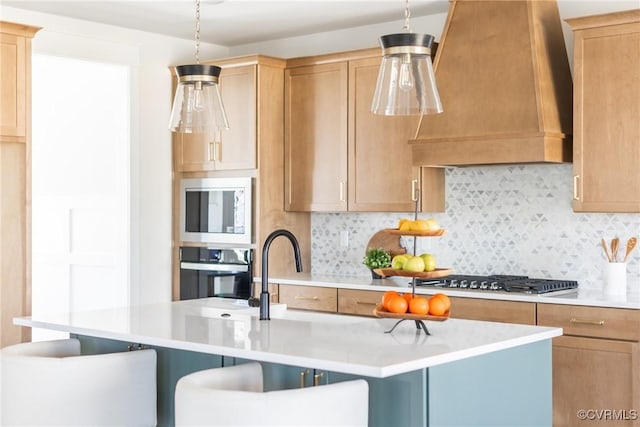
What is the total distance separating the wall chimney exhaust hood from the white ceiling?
45 cm

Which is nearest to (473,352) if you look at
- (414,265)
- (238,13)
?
(414,265)

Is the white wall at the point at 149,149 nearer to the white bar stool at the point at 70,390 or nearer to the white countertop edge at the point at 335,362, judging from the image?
the white countertop edge at the point at 335,362

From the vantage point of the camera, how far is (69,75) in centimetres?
673

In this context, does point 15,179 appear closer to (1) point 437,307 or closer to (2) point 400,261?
(2) point 400,261

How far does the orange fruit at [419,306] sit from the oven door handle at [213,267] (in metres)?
2.98

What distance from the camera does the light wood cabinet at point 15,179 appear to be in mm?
4910

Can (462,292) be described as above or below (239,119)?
below

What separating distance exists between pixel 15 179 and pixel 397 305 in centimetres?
300

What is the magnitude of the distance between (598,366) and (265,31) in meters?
3.32

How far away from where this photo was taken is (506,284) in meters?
4.69

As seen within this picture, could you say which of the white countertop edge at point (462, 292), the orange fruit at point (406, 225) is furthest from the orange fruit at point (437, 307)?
the white countertop edge at point (462, 292)

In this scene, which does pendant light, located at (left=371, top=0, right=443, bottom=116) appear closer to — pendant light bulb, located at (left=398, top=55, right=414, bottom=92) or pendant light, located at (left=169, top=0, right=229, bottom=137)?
pendant light bulb, located at (left=398, top=55, right=414, bottom=92)

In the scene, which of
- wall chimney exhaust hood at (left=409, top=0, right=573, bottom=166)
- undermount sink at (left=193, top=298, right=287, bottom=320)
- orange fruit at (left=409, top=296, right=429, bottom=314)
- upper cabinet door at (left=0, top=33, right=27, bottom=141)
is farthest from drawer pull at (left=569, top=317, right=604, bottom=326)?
upper cabinet door at (left=0, top=33, right=27, bottom=141)

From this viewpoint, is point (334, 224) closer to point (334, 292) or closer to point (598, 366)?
point (334, 292)
